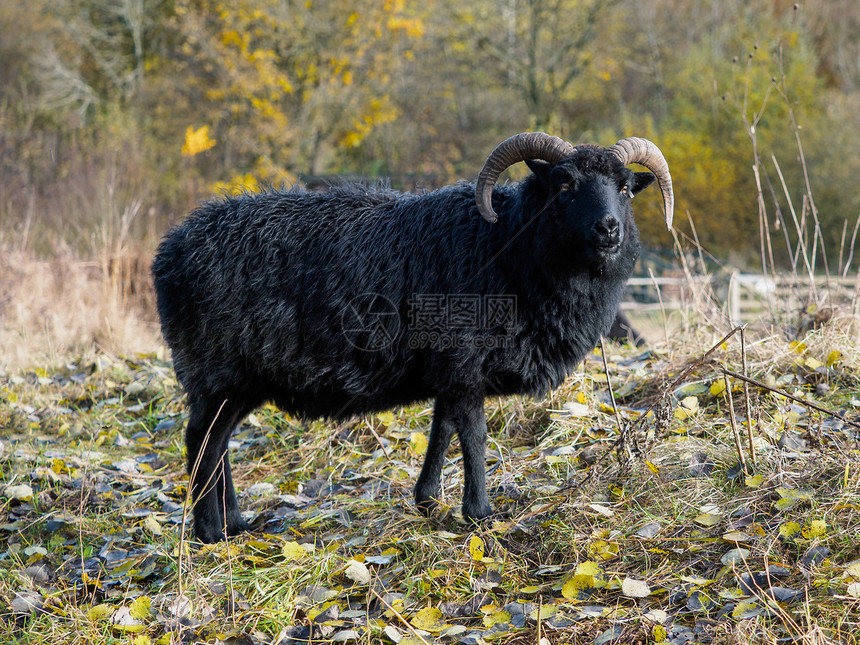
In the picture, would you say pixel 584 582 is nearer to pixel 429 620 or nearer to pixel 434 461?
pixel 429 620

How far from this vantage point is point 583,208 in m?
3.96

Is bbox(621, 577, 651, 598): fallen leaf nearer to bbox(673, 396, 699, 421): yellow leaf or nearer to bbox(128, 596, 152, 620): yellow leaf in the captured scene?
bbox(673, 396, 699, 421): yellow leaf

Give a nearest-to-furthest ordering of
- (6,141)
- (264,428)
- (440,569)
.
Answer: (440,569) < (264,428) < (6,141)

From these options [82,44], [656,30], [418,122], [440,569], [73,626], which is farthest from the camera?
[656,30]

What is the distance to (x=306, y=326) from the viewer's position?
4367 millimetres

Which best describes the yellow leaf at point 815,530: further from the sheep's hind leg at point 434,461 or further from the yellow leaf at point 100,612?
the yellow leaf at point 100,612

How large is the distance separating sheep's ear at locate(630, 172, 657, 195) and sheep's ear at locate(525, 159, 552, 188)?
0.52 m

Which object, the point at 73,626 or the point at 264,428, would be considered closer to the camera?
the point at 73,626

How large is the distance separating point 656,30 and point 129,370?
2926cm

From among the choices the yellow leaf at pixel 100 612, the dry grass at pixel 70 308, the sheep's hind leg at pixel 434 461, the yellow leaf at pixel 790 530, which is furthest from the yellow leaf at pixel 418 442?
the dry grass at pixel 70 308

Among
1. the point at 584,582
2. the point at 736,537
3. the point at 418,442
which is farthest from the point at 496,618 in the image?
the point at 418,442

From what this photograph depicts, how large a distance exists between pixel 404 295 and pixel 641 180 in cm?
159

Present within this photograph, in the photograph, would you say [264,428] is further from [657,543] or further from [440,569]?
[657,543]

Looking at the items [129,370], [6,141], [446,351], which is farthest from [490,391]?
[6,141]
